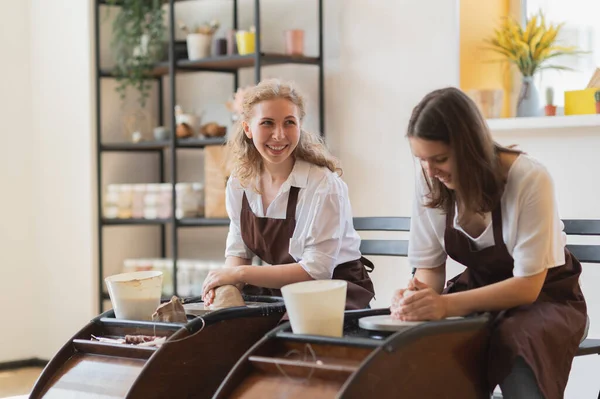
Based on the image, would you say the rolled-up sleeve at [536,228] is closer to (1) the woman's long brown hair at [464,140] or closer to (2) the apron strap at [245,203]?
(1) the woman's long brown hair at [464,140]

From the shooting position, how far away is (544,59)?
3.85 m

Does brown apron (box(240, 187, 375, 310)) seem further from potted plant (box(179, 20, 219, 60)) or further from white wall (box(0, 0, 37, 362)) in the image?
white wall (box(0, 0, 37, 362))

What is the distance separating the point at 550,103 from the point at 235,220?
1.51 m

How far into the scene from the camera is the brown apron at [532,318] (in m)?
2.18

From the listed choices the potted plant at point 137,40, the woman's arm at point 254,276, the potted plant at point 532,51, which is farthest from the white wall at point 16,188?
the potted plant at point 532,51

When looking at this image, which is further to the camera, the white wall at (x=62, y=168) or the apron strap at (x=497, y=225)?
the white wall at (x=62, y=168)

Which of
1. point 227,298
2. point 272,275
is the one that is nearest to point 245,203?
point 272,275

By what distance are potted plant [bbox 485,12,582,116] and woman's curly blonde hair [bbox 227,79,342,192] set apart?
1.15m

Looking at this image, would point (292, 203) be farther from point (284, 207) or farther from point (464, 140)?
point (464, 140)

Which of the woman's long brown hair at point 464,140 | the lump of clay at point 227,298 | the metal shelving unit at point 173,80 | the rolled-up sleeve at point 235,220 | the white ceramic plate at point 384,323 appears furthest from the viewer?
the metal shelving unit at point 173,80

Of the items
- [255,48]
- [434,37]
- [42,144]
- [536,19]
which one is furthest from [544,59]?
[42,144]

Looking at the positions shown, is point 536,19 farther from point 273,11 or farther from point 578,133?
point 273,11

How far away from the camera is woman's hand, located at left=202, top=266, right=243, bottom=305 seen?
2.76 m

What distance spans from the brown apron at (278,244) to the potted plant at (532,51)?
1.25m
